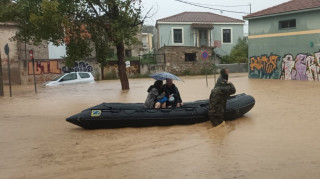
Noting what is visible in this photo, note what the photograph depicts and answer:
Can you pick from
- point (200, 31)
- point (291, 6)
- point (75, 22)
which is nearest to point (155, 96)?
point (75, 22)

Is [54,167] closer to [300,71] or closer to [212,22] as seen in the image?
[300,71]

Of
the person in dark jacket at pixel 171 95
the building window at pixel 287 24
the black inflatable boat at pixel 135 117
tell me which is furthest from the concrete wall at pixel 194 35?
the black inflatable boat at pixel 135 117

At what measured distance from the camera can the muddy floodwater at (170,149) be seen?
241 inches

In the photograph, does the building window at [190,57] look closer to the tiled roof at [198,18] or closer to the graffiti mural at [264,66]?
the tiled roof at [198,18]

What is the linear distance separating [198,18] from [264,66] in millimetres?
20615

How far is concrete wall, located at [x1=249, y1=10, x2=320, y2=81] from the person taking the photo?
2408cm

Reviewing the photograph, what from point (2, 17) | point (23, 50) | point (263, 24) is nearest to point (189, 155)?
point (2, 17)

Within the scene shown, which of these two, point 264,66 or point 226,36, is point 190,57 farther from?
point 264,66

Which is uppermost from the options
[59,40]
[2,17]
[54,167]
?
[2,17]

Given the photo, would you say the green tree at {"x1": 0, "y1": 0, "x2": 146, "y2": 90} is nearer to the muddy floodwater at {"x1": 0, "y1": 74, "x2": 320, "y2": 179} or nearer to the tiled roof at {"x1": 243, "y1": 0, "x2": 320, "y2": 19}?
the muddy floodwater at {"x1": 0, "y1": 74, "x2": 320, "y2": 179}

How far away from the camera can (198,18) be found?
46.6 m

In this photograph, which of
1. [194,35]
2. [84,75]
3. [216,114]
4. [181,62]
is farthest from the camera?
[194,35]

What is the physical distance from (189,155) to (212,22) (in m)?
40.7

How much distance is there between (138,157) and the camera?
7043mm
